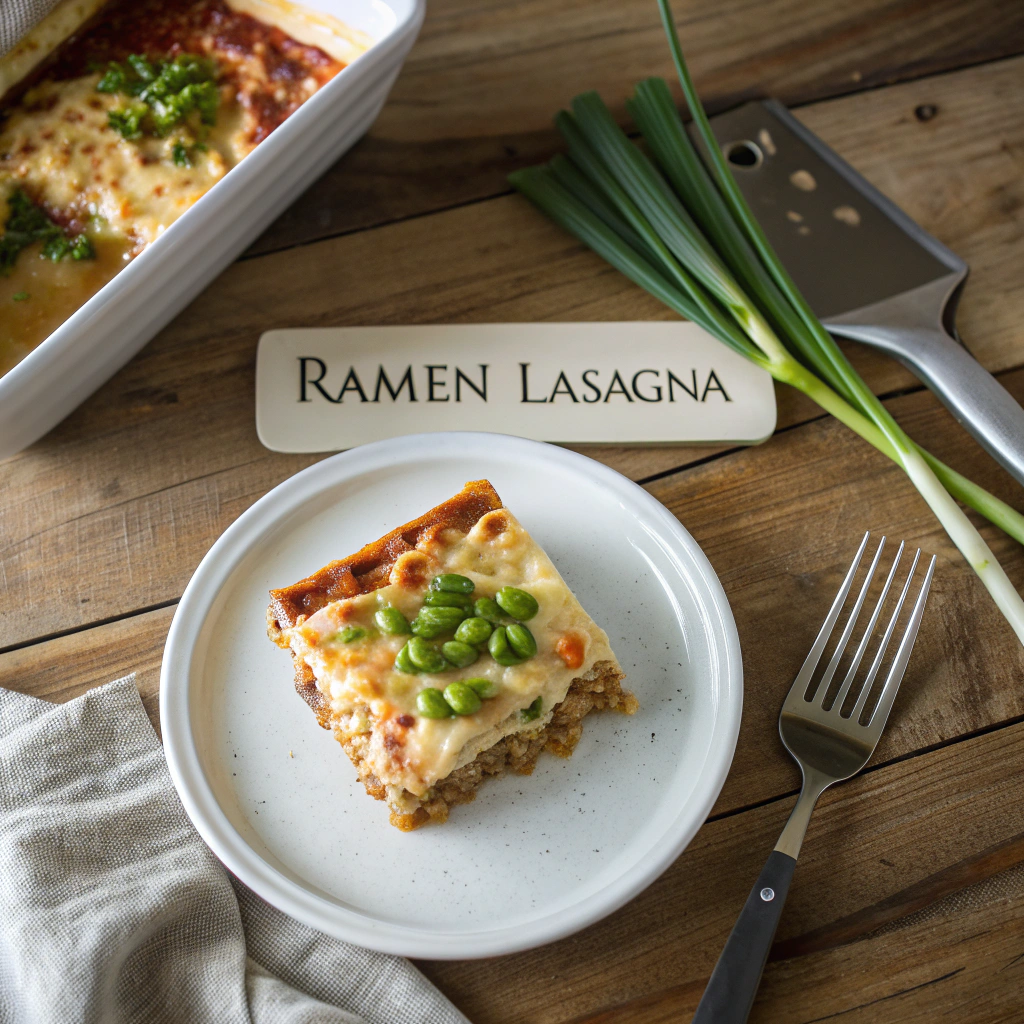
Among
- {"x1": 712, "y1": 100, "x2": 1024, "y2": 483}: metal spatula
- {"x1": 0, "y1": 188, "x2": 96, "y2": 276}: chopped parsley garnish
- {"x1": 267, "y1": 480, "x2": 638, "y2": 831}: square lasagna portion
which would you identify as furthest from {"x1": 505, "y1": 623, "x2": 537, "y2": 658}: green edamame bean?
{"x1": 0, "y1": 188, "x2": 96, "y2": 276}: chopped parsley garnish

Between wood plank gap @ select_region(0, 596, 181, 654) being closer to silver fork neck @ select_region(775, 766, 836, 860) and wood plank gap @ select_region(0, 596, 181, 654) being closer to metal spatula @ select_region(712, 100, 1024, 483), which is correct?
silver fork neck @ select_region(775, 766, 836, 860)

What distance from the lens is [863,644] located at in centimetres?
187

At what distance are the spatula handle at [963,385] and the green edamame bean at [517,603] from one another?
114cm

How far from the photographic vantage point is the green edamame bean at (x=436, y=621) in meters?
1.62

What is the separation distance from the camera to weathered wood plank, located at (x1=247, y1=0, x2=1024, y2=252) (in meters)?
2.48

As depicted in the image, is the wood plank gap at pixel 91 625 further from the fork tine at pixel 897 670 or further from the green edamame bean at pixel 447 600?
the fork tine at pixel 897 670

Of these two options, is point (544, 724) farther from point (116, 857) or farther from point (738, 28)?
point (738, 28)

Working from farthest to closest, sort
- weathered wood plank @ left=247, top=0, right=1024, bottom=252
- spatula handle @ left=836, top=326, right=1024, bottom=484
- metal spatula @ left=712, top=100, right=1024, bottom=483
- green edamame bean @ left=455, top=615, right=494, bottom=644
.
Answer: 1. weathered wood plank @ left=247, top=0, right=1024, bottom=252
2. metal spatula @ left=712, top=100, right=1024, bottom=483
3. spatula handle @ left=836, top=326, right=1024, bottom=484
4. green edamame bean @ left=455, top=615, right=494, bottom=644

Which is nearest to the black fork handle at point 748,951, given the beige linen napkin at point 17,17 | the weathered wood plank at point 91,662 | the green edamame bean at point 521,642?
the green edamame bean at point 521,642

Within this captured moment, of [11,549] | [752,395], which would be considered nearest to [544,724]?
[752,395]

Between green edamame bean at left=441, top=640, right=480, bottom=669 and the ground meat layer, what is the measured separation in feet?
0.66

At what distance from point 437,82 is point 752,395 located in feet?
4.30

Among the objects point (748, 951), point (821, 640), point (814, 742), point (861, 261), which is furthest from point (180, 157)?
point (748, 951)

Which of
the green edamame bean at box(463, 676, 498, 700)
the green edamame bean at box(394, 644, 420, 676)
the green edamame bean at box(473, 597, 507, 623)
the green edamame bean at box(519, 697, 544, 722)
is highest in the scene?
the green edamame bean at box(473, 597, 507, 623)
